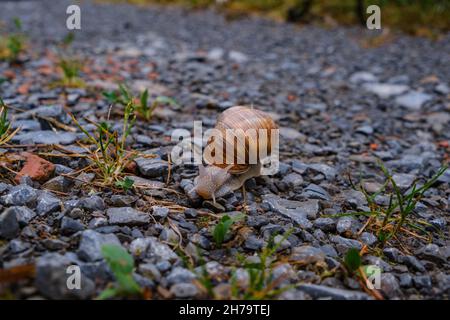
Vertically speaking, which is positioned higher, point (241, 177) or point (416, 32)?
point (416, 32)

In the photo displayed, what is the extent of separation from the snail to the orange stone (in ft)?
3.30

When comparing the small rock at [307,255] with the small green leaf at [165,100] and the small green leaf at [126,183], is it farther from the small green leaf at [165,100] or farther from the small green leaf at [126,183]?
the small green leaf at [165,100]

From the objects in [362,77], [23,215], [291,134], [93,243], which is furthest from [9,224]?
[362,77]

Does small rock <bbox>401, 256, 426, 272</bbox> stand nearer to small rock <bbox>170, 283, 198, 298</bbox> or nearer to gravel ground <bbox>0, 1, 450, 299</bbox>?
gravel ground <bbox>0, 1, 450, 299</bbox>

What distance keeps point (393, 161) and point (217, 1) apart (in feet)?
29.2

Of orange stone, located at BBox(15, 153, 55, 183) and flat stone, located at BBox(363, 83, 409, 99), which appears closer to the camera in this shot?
orange stone, located at BBox(15, 153, 55, 183)

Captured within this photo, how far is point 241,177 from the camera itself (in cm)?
339

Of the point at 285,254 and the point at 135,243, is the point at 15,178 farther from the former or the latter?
the point at 285,254

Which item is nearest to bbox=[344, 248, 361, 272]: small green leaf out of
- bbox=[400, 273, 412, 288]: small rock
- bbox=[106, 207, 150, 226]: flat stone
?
bbox=[400, 273, 412, 288]: small rock

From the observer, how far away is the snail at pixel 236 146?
326 cm

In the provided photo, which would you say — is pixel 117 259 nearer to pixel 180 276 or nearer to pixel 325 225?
pixel 180 276

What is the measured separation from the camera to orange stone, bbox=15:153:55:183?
3002mm
